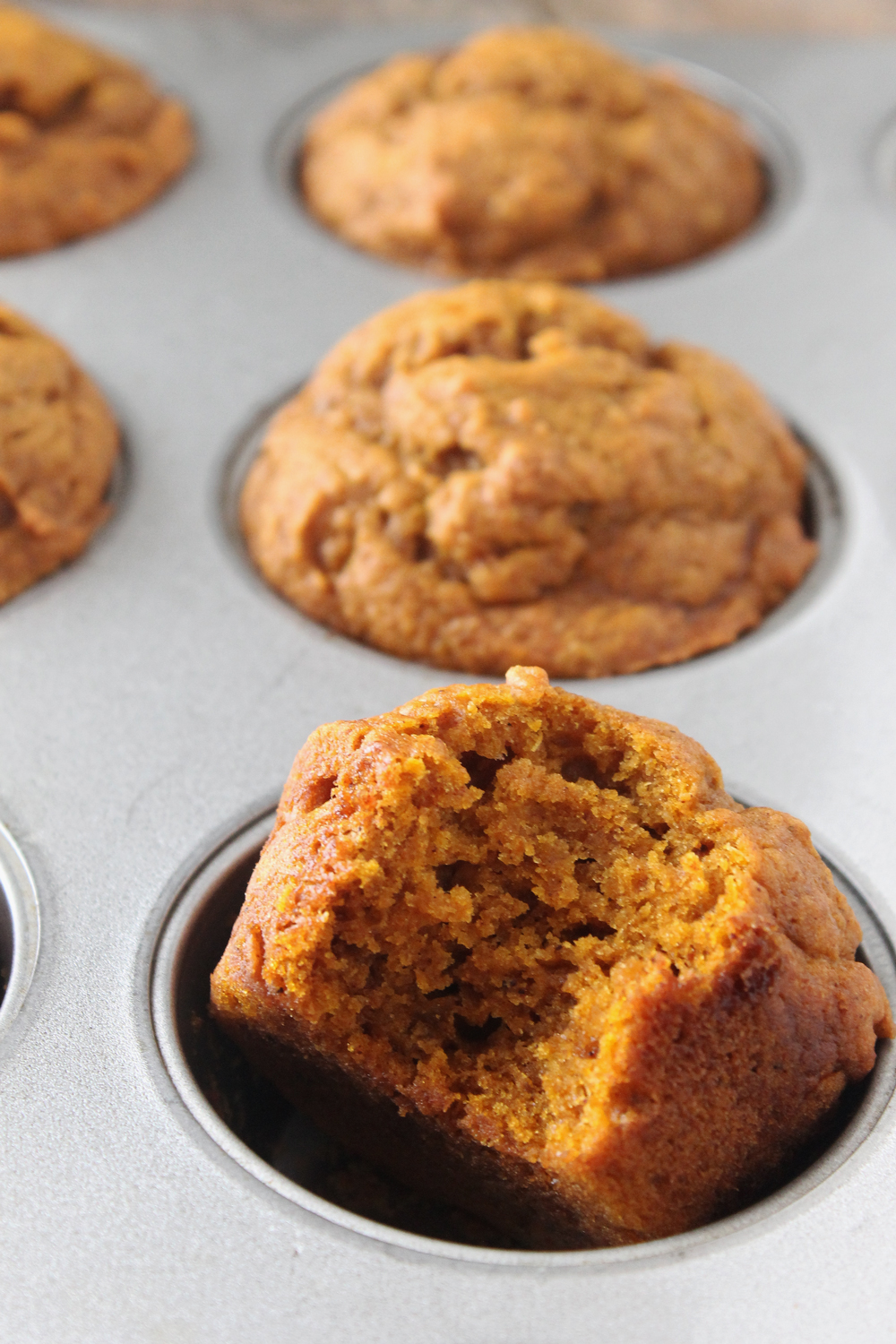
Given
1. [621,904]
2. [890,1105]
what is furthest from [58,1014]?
[890,1105]

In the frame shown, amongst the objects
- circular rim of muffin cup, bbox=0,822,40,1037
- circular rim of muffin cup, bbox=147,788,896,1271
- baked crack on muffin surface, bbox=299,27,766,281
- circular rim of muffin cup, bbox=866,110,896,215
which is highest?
circular rim of muffin cup, bbox=866,110,896,215

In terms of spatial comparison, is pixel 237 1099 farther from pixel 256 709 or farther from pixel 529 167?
pixel 529 167

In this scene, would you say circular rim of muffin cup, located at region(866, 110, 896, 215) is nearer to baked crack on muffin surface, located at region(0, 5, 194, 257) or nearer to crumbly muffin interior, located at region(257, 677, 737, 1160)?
Answer: baked crack on muffin surface, located at region(0, 5, 194, 257)

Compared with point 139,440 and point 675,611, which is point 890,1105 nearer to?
point 675,611

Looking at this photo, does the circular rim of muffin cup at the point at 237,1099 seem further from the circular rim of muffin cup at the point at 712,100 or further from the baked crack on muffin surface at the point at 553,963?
the circular rim of muffin cup at the point at 712,100

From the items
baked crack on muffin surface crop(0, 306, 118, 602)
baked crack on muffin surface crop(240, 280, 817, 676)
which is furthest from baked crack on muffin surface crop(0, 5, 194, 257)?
baked crack on muffin surface crop(240, 280, 817, 676)

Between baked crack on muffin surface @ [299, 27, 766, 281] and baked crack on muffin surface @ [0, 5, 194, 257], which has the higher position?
baked crack on muffin surface @ [299, 27, 766, 281]
